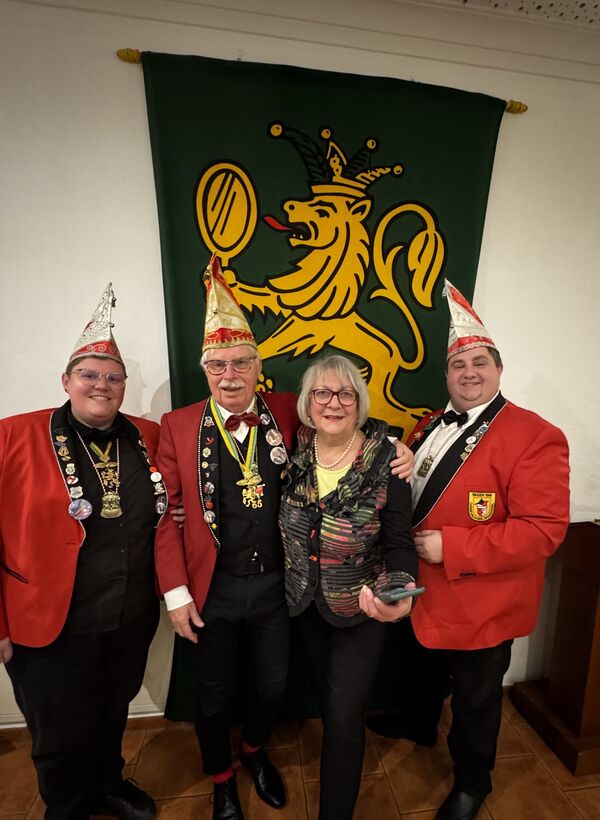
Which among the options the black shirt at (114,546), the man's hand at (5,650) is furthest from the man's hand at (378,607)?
the man's hand at (5,650)

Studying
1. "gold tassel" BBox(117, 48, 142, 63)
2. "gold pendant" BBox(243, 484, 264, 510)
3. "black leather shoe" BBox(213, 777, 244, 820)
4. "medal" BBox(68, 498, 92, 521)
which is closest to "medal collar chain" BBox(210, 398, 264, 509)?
"gold pendant" BBox(243, 484, 264, 510)

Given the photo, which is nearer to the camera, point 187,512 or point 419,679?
point 187,512

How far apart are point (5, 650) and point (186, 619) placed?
60 centimetres

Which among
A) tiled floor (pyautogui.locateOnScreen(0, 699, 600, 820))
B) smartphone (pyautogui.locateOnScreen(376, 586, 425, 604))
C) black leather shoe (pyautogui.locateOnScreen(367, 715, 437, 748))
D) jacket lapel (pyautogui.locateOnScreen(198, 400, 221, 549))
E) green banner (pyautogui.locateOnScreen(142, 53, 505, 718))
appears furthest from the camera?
black leather shoe (pyautogui.locateOnScreen(367, 715, 437, 748))

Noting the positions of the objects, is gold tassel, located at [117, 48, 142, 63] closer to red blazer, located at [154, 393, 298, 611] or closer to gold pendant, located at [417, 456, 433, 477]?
red blazer, located at [154, 393, 298, 611]

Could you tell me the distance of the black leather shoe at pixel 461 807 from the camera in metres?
1.60

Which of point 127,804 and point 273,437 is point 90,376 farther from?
point 127,804

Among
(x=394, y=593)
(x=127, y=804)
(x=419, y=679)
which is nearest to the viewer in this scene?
(x=394, y=593)

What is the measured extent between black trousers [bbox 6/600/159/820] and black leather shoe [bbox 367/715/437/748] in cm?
132

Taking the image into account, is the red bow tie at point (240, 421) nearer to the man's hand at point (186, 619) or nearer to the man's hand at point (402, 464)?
the man's hand at point (402, 464)

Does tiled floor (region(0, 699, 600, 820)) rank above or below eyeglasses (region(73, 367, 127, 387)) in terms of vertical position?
below

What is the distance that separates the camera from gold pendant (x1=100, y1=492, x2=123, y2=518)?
4.62 ft

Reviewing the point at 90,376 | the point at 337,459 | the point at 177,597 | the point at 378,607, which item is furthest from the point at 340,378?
the point at 177,597

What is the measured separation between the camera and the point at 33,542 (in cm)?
133
